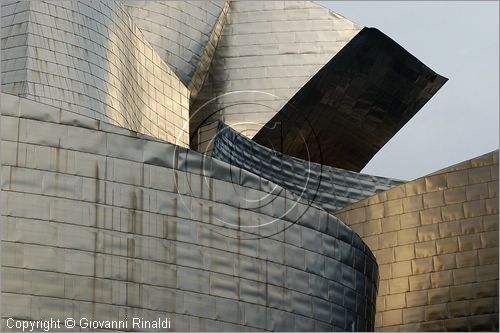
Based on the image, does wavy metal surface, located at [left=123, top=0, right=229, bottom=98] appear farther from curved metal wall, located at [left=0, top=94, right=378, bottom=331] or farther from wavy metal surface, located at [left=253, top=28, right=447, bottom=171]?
curved metal wall, located at [left=0, top=94, right=378, bottom=331]

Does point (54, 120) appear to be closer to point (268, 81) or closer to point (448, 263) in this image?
point (448, 263)

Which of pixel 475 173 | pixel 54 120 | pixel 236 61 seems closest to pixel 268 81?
pixel 236 61

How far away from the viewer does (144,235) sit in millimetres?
27250

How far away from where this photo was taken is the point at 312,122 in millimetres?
39750

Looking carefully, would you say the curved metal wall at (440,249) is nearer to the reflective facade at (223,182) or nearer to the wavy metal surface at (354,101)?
the reflective facade at (223,182)

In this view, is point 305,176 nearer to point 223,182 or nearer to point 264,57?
point 264,57

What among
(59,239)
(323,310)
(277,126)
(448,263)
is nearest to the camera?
(59,239)

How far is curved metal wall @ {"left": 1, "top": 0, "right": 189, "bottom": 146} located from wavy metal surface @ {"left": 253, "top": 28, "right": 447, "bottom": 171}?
4.75 meters

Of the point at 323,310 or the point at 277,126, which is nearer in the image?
the point at 323,310

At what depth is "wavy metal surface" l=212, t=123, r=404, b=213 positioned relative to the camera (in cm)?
3631

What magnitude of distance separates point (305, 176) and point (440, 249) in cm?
474

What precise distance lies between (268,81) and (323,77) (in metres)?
1.39

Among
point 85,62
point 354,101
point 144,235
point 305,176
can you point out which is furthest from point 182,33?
point 144,235

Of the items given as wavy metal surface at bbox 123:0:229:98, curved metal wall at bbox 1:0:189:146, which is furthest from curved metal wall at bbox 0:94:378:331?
wavy metal surface at bbox 123:0:229:98
